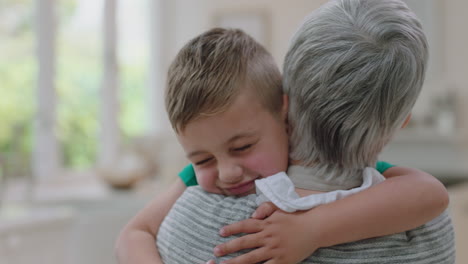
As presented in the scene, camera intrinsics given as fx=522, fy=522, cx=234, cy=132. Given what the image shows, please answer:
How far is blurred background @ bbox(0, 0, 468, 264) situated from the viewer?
118 inches

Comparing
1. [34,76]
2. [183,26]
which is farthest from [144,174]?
[183,26]

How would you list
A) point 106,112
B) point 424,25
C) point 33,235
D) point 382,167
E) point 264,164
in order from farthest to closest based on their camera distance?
point 424,25 → point 106,112 → point 33,235 → point 382,167 → point 264,164

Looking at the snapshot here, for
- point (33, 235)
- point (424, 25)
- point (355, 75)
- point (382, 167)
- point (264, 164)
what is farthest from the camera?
point (424, 25)

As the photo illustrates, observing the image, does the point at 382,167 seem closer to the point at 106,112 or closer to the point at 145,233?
the point at 145,233

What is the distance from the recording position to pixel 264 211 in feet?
2.47

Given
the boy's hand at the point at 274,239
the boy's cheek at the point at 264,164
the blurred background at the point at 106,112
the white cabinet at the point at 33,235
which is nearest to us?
the boy's hand at the point at 274,239

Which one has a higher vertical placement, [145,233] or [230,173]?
[230,173]

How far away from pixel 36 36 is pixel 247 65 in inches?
112

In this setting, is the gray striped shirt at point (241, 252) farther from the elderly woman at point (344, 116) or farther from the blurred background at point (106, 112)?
the blurred background at point (106, 112)

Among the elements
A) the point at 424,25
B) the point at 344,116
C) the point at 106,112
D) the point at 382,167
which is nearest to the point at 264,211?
the point at 344,116

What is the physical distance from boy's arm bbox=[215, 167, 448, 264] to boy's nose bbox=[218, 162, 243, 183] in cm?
8


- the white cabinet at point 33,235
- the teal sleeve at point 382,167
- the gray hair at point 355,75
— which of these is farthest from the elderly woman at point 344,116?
the white cabinet at point 33,235

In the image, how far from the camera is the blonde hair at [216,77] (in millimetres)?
786

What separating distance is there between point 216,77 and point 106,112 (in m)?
3.32
